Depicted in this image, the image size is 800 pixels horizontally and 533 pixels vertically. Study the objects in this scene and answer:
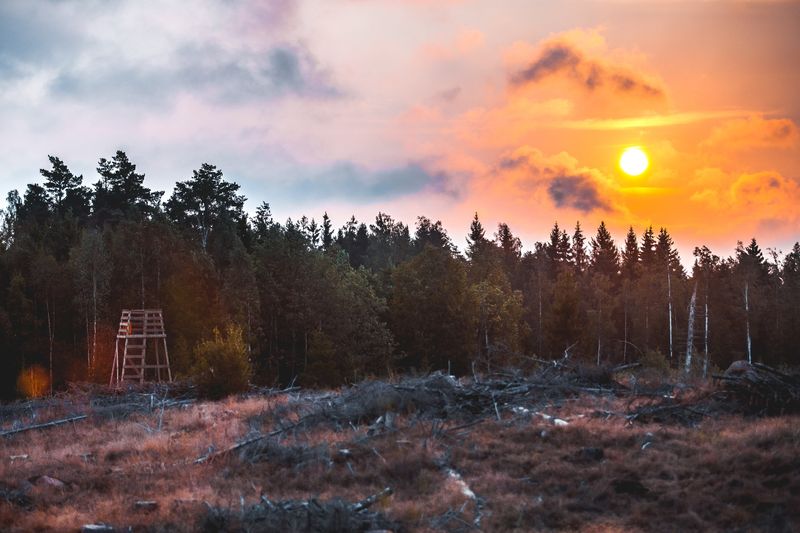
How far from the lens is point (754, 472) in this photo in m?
9.43

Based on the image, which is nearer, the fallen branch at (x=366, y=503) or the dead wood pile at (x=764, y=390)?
the fallen branch at (x=366, y=503)

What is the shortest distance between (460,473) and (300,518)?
3.58 meters

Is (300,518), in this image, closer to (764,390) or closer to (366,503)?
(366,503)

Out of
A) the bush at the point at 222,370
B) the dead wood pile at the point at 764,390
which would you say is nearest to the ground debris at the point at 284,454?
the dead wood pile at the point at 764,390

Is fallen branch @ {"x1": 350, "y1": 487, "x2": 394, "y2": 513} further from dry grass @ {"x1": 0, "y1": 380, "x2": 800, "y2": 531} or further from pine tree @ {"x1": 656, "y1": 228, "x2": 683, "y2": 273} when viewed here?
→ pine tree @ {"x1": 656, "y1": 228, "x2": 683, "y2": 273}

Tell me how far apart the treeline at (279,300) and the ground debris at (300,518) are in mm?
23925

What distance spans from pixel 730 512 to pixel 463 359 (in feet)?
121

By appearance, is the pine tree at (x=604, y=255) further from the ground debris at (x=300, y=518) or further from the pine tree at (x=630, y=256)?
the ground debris at (x=300, y=518)

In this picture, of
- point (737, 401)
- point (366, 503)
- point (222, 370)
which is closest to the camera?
point (366, 503)

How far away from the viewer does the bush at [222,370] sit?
21500 millimetres

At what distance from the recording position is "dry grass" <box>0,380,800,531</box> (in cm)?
847

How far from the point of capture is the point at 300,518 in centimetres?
789

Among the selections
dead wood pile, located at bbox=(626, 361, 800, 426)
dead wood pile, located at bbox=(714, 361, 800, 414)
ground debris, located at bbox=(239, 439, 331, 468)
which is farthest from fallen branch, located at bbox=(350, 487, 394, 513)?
dead wood pile, located at bbox=(714, 361, 800, 414)

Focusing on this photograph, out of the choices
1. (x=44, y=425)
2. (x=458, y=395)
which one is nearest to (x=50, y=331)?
(x=44, y=425)
